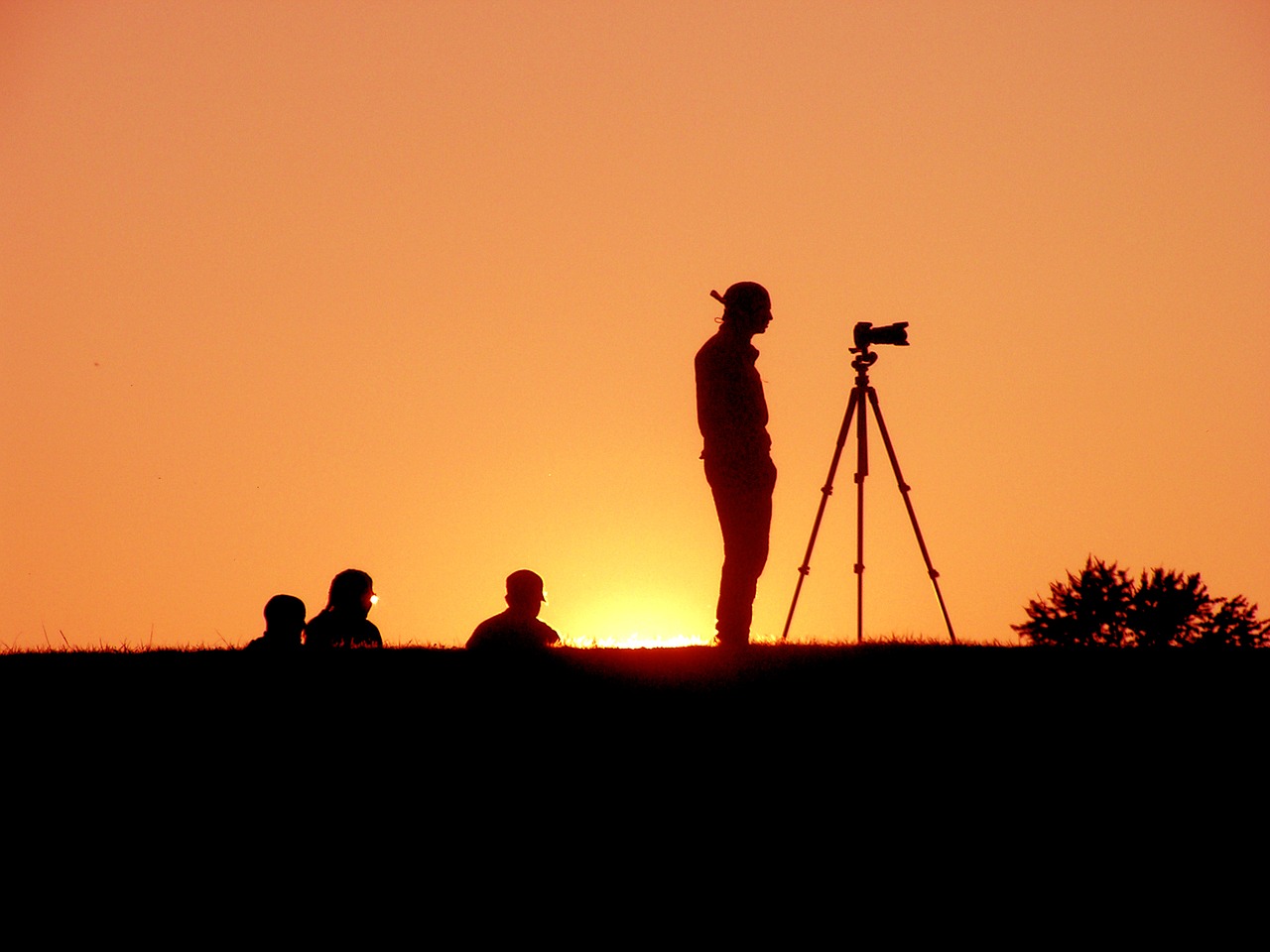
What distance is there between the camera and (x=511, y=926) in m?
6.12

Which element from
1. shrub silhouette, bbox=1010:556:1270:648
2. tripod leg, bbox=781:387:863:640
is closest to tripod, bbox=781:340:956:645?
tripod leg, bbox=781:387:863:640

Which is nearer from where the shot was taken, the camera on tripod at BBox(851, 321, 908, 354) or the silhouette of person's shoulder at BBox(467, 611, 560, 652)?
the silhouette of person's shoulder at BBox(467, 611, 560, 652)

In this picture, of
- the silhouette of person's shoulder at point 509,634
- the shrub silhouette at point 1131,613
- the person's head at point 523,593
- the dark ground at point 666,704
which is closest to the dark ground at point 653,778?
the dark ground at point 666,704

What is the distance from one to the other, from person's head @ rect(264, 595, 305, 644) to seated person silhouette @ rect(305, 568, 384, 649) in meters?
1.03

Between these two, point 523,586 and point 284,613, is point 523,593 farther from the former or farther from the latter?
point 284,613

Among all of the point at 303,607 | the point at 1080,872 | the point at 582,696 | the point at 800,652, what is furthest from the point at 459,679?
the point at 1080,872

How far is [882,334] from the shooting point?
38.1 ft

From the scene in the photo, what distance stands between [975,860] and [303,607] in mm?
4645

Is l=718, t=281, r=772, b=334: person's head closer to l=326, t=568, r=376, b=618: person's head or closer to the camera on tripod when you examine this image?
the camera on tripod

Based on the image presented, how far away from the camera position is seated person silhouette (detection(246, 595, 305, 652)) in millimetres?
9180

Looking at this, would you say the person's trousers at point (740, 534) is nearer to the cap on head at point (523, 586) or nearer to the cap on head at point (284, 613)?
the cap on head at point (523, 586)

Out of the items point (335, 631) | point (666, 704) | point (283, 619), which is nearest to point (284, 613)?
point (283, 619)

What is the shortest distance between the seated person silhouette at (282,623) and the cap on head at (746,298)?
376 centimetres

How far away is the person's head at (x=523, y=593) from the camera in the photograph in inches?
381
